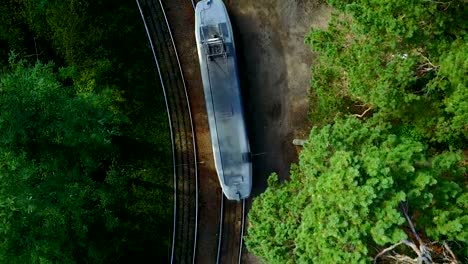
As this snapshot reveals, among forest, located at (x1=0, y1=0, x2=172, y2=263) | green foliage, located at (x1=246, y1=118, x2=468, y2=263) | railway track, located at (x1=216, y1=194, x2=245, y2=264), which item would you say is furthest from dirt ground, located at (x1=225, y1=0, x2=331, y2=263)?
green foliage, located at (x1=246, y1=118, x2=468, y2=263)

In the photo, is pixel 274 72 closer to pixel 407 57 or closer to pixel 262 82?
pixel 262 82

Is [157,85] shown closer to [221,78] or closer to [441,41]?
[221,78]

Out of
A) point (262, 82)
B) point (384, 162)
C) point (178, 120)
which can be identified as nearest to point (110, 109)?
point (178, 120)

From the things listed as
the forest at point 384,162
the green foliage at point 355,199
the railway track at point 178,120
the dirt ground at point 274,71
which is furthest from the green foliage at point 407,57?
the railway track at point 178,120

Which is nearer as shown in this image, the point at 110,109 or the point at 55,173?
the point at 55,173

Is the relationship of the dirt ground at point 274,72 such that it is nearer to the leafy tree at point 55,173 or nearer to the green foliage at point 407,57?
the green foliage at point 407,57
